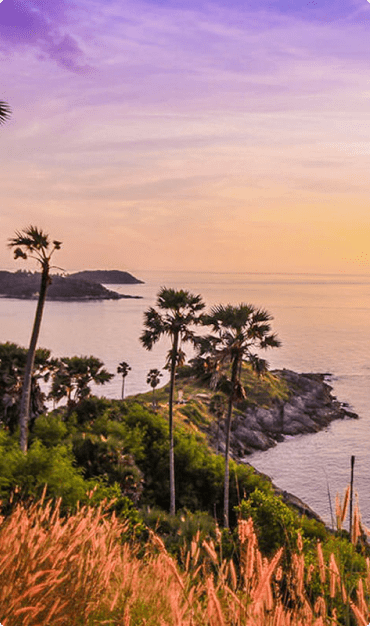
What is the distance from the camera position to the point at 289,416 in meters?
74.0

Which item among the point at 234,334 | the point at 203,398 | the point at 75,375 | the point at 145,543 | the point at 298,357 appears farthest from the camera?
the point at 298,357

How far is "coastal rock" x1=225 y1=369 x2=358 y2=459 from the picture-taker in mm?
63791

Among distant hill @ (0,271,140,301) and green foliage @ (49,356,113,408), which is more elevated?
distant hill @ (0,271,140,301)

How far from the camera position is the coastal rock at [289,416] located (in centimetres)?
6379

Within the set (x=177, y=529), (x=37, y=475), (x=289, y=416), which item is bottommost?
(x=289, y=416)

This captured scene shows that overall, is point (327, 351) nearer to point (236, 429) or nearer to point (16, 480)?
point (236, 429)

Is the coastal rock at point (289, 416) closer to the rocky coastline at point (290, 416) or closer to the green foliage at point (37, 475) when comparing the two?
the rocky coastline at point (290, 416)

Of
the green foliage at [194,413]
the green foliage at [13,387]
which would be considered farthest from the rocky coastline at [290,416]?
the green foliage at [13,387]

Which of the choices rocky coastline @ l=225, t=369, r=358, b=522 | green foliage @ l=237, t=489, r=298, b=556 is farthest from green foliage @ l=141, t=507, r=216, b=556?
rocky coastline @ l=225, t=369, r=358, b=522

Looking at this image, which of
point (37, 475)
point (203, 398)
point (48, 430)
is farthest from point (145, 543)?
point (203, 398)

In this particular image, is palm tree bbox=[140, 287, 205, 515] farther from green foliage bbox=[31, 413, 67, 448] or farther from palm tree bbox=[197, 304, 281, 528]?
green foliage bbox=[31, 413, 67, 448]

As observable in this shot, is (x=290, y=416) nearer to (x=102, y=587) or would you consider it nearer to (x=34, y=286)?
(x=34, y=286)

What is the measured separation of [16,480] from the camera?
38.5 feet

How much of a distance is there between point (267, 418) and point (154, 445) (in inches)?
1792
